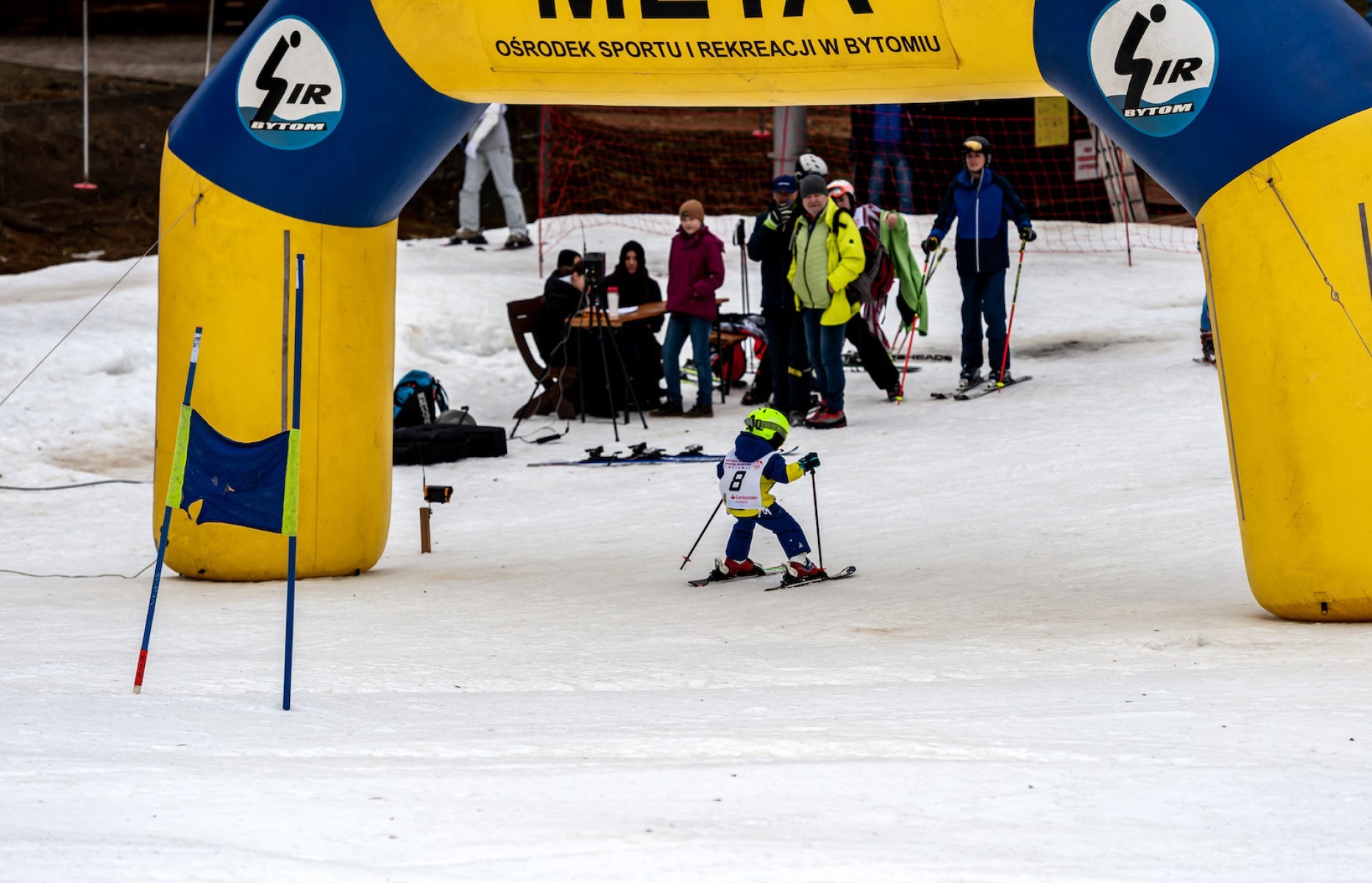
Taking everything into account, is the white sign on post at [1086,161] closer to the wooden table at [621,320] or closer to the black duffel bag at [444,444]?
the wooden table at [621,320]

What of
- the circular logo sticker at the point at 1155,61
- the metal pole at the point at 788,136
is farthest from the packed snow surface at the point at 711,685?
the metal pole at the point at 788,136

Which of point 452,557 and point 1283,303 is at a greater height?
point 1283,303

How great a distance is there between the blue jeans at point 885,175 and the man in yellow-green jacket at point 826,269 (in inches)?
393

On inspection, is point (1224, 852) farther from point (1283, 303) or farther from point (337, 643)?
point (337, 643)

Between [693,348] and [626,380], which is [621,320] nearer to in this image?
[626,380]

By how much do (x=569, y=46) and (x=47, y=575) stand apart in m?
3.95

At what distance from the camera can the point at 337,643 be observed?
6.26 m

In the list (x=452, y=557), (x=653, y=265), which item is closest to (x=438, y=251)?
(x=653, y=265)

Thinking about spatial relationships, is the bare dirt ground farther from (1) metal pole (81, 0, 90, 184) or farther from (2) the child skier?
(2) the child skier

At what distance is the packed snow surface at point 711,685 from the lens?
3.36 m

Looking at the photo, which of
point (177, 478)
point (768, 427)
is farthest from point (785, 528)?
point (177, 478)

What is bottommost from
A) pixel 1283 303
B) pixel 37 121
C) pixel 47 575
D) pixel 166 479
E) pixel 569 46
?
pixel 47 575

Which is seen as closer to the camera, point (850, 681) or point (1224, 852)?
→ point (1224, 852)

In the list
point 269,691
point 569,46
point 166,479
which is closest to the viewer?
point 269,691
